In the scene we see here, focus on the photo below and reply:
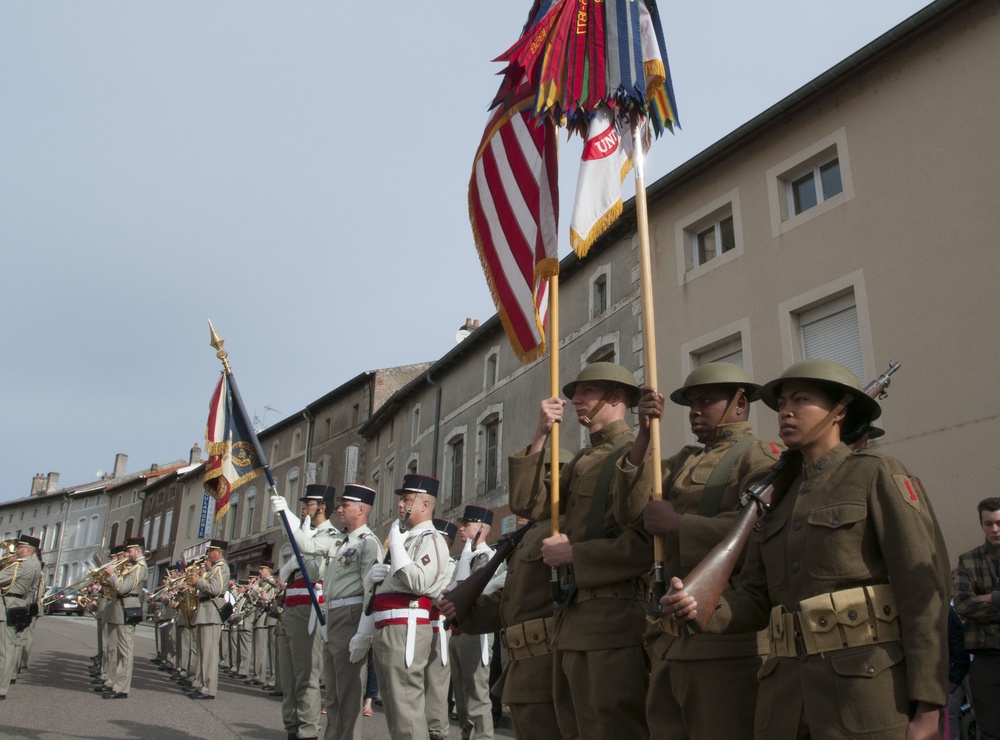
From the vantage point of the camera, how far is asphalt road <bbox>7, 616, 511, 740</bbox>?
8.88m

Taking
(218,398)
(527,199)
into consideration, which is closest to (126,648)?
(218,398)

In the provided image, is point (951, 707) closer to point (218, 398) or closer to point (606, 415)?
point (606, 415)

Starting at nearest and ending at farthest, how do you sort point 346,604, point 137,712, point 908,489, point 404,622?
point 908,489
point 404,622
point 346,604
point 137,712

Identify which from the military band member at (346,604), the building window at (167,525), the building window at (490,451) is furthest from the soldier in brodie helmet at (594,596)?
the building window at (167,525)

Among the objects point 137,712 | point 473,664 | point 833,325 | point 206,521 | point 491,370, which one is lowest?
point 137,712

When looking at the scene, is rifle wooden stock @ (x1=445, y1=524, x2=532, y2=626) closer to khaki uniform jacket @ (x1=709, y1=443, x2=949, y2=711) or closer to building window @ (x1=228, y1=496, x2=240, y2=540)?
khaki uniform jacket @ (x1=709, y1=443, x2=949, y2=711)

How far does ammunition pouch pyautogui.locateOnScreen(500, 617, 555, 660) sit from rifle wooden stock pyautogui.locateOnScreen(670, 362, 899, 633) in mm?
1397

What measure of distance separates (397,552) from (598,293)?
1316 cm

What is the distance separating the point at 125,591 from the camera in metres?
12.8

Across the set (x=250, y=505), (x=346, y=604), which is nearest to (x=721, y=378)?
(x=346, y=604)

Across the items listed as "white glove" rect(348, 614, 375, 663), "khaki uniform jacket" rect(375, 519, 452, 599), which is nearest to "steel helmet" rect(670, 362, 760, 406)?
"khaki uniform jacket" rect(375, 519, 452, 599)

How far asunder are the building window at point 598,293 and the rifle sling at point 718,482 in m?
14.7

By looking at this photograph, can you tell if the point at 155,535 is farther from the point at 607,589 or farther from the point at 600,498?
the point at 607,589

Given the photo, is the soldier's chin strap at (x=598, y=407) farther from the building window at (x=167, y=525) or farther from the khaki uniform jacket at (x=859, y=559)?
the building window at (x=167, y=525)
